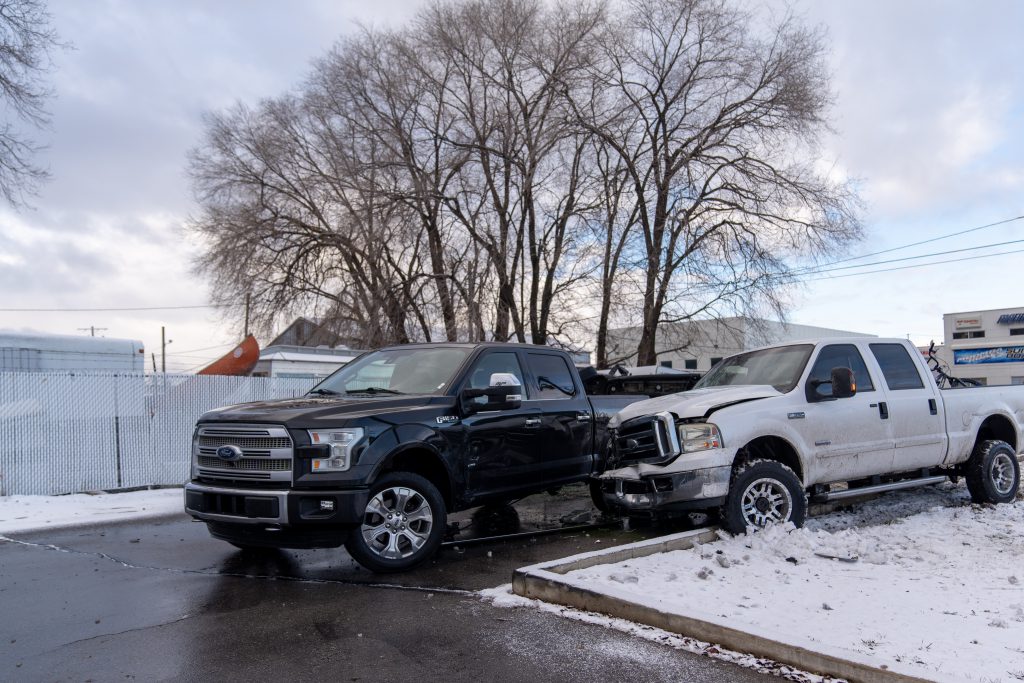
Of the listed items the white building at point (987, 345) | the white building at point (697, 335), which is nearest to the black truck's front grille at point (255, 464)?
the white building at point (697, 335)

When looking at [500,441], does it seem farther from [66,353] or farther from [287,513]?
[66,353]

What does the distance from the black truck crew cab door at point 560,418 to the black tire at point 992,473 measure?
14.1 ft

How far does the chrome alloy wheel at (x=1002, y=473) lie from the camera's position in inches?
355

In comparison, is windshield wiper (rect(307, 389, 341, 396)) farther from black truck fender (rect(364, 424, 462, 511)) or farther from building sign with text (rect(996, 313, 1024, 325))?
building sign with text (rect(996, 313, 1024, 325))

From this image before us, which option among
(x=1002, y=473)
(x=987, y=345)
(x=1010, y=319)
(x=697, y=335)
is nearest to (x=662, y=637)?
(x=1002, y=473)

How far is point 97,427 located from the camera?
42.3 ft

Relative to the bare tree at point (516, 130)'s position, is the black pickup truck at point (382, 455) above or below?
below

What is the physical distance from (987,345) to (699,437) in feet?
219

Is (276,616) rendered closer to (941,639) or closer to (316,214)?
(941,639)

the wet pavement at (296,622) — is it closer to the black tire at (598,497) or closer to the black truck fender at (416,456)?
the black truck fender at (416,456)

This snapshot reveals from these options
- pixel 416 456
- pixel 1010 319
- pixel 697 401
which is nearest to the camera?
pixel 416 456

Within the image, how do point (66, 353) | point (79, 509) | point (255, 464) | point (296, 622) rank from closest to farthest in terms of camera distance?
point (296, 622) → point (255, 464) → point (79, 509) → point (66, 353)

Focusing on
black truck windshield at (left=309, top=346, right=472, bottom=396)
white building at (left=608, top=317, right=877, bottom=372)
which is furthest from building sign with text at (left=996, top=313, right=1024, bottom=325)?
black truck windshield at (left=309, top=346, right=472, bottom=396)

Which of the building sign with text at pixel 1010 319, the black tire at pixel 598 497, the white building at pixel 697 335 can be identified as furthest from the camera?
the building sign with text at pixel 1010 319
